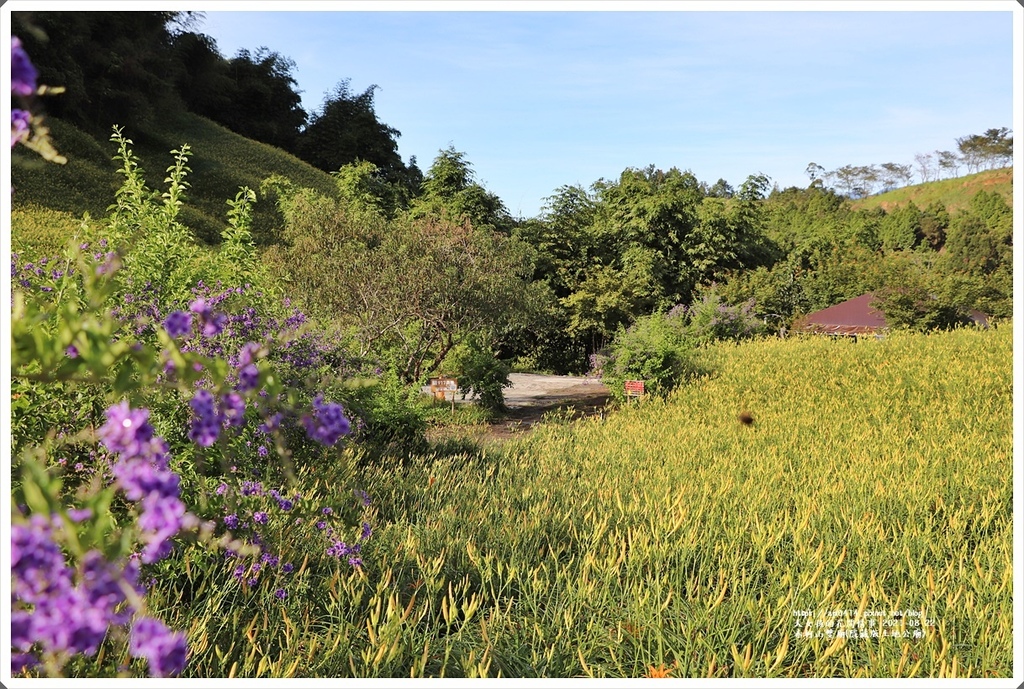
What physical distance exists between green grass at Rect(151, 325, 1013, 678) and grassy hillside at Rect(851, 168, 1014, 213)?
1244 inches

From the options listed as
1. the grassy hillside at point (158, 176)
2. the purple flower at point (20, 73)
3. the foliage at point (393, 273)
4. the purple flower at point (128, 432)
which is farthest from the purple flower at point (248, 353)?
the grassy hillside at point (158, 176)

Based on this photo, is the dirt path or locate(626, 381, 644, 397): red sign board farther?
the dirt path

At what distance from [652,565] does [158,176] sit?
41.1 feet

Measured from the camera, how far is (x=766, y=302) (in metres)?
18.8

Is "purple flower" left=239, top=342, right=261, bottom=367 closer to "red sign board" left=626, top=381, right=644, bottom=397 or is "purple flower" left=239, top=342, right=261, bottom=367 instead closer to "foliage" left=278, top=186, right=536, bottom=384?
"foliage" left=278, top=186, right=536, bottom=384

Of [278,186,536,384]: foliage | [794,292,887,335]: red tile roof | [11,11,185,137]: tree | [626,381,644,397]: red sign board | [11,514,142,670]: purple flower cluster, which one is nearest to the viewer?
[11,514,142,670]: purple flower cluster

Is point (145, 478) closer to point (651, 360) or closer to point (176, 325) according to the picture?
point (176, 325)

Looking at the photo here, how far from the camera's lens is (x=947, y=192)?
38.5 metres

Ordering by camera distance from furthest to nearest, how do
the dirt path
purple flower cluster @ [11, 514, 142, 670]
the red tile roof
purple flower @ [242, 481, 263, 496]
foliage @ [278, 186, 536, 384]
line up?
the red tile roof
the dirt path
foliage @ [278, 186, 536, 384]
purple flower @ [242, 481, 263, 496]
purple flower cluster @ [11, 514, 142, 670]

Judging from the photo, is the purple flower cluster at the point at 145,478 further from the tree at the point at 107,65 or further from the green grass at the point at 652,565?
the tree at the point at 107,65

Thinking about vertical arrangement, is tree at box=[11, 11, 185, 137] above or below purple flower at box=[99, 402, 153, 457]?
above

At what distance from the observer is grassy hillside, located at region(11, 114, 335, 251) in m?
10.0

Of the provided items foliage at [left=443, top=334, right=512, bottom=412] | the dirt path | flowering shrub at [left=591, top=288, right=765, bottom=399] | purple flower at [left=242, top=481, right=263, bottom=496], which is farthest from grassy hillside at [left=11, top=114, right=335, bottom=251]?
purple flower at [left=242, top=481, right=263, bottom=496]

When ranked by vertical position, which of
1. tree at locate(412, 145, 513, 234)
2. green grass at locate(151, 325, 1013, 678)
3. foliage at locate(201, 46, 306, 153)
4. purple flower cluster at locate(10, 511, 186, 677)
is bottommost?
green grass at locate(151, 325, 1013, 678)
